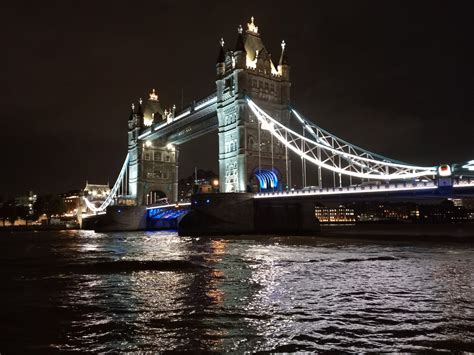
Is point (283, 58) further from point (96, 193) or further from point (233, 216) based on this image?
point (96, 193)

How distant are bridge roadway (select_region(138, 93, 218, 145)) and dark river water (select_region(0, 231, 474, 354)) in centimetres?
5182

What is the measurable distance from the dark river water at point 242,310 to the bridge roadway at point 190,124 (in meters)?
51.8

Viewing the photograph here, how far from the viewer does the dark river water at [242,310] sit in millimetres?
7379

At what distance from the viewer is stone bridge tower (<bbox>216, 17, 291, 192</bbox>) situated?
190 ft

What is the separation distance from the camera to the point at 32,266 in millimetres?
20406

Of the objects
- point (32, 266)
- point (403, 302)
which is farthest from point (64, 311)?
point (32, 266)

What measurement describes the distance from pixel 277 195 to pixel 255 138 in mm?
15169

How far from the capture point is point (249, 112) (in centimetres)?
5922

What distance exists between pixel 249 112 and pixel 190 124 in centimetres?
1924

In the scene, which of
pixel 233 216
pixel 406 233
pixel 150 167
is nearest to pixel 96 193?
pixel 150 167

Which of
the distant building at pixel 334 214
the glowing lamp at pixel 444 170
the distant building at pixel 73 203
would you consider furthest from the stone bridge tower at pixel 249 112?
the distant building at pixel 334 214

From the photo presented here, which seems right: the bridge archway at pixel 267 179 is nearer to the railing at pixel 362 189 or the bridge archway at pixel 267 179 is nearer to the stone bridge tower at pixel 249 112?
the stone bridge tower at pixel 249 112

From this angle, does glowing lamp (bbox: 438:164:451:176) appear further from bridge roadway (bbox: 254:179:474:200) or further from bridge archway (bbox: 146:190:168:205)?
bridge archway (bbox: 146:190:168:205)

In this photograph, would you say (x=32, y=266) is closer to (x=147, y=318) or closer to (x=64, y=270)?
(x=64, y=270)
